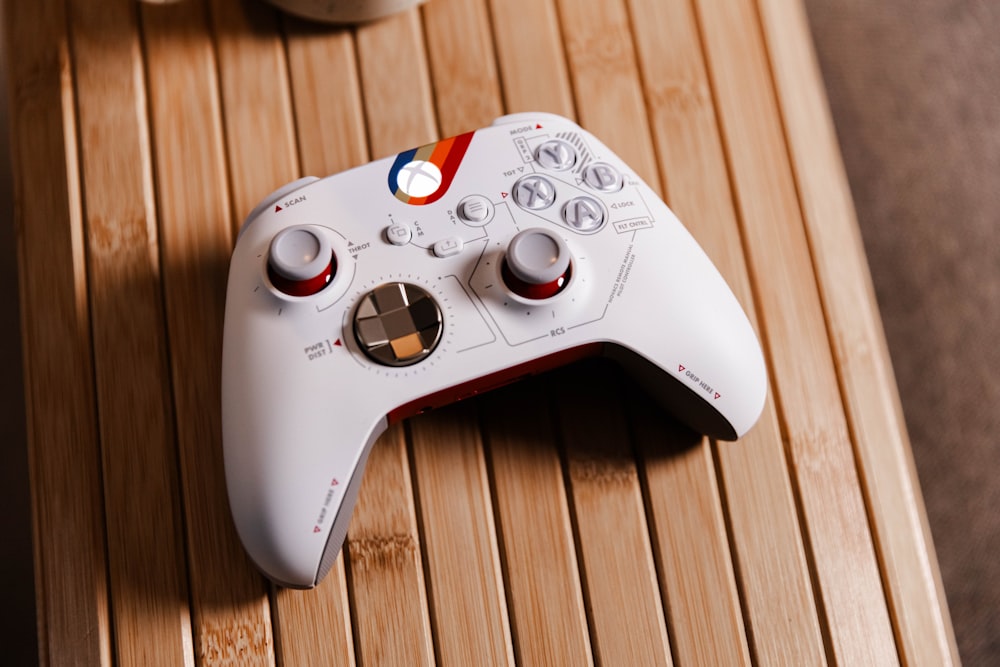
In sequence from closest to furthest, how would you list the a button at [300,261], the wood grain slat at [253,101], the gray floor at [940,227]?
the a button at [300,261]
the wood grain slat at [253,101]
the gray floor at [940,227]

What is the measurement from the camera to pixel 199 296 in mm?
528

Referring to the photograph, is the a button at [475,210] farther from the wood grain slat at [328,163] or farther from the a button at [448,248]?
the wood grain slat at [328,163]

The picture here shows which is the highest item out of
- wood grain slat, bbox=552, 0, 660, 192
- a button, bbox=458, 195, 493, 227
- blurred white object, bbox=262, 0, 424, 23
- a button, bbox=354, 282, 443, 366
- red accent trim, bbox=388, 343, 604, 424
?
blurred white object, bbox=262, 0, 424, 23

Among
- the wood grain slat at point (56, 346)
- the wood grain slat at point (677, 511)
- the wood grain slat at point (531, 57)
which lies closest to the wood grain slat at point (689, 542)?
the wood grain slat at point (677, 511)

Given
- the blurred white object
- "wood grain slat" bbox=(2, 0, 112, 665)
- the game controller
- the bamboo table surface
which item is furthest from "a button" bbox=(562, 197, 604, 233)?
"wood grain slat" bbox=(2, 0, 112, 665)

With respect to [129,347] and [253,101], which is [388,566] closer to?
[129,347]

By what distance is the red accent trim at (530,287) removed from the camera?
0.45 meters

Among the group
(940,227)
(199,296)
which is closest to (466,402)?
(199,296)

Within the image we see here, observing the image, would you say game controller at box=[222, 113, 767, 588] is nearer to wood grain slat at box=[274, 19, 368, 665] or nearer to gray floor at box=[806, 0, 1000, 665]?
wood grain slat at box=[274, 19, 368, 665]

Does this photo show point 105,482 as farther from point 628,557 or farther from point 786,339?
point 786,339

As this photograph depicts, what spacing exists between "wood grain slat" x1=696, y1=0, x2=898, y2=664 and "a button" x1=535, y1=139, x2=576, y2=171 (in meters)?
0.14

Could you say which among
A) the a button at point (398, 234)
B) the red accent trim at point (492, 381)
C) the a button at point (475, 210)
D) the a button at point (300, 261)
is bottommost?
the red accent trim at point (492, 381)

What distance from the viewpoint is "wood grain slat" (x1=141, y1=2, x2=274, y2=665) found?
49cm

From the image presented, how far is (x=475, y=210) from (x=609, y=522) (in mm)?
204
